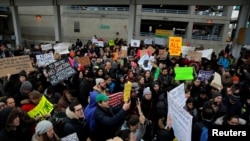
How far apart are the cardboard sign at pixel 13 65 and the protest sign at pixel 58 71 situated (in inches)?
51.1

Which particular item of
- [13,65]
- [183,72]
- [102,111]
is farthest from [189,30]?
[102,111]

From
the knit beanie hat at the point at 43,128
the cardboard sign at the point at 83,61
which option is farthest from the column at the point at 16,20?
the knit beanie hat at the point at 43,128

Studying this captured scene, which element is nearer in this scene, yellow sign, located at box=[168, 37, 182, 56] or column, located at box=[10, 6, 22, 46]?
yellow sign, located at box=[168, 37, 182, 56]

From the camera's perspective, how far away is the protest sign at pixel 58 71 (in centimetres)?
533

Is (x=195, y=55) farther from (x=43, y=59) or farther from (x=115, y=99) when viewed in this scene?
(x=43, y=59)

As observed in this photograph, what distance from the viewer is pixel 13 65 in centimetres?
604

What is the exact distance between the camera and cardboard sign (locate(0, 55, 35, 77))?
5.87m

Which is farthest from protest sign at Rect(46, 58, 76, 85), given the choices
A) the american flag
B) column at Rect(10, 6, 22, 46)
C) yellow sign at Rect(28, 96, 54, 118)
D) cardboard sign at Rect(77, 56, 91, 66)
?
column at Rect(10, 6, 22, 46)

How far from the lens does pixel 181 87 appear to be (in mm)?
3969

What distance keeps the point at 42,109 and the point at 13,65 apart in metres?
3.01

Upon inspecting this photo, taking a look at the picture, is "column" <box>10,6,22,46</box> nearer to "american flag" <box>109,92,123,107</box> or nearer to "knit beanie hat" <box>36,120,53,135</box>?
"american flag" <box>109,92,123,107</box>

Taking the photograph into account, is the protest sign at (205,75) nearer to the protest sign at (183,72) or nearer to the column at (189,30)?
the protest sign at (183,72)

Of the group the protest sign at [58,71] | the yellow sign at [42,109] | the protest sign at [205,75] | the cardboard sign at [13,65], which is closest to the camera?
the yellow sign at [42,109]

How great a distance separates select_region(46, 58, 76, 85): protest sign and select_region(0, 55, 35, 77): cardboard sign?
130 centimetres
